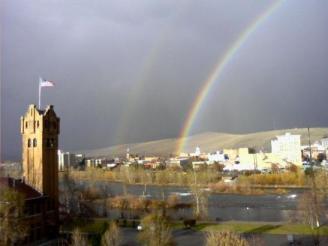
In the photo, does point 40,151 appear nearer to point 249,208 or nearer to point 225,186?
point 249,208

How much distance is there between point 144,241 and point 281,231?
8453mm

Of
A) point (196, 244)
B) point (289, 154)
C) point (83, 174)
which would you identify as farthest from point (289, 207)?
point (289, 154)

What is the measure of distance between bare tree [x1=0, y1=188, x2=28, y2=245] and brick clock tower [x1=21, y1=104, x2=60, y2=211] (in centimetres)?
445

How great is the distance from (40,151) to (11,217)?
6.68 metres

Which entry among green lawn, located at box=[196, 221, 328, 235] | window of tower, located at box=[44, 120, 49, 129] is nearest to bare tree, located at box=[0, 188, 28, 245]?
window of tower, located at box=[44, 120, 49, 129]

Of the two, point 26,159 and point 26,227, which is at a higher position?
point 26,159

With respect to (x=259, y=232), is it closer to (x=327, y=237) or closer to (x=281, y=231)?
(x=281, y=231)

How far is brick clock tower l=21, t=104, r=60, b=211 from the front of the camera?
2712 cm

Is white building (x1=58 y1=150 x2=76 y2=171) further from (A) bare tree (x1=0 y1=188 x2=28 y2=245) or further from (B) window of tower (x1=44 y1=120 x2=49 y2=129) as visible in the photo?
(A) bare tree (x1=0 y1=188 x2=28 y2=245)

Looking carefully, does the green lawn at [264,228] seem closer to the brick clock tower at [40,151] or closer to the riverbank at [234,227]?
the riverbank at [234,227]

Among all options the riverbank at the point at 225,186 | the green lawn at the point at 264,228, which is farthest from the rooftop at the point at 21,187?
Result: the riverbank at the point at 225,186

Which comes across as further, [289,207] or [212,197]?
[212,197]

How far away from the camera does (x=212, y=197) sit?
5059cm

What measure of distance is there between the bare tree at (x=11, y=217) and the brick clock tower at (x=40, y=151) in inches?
175
